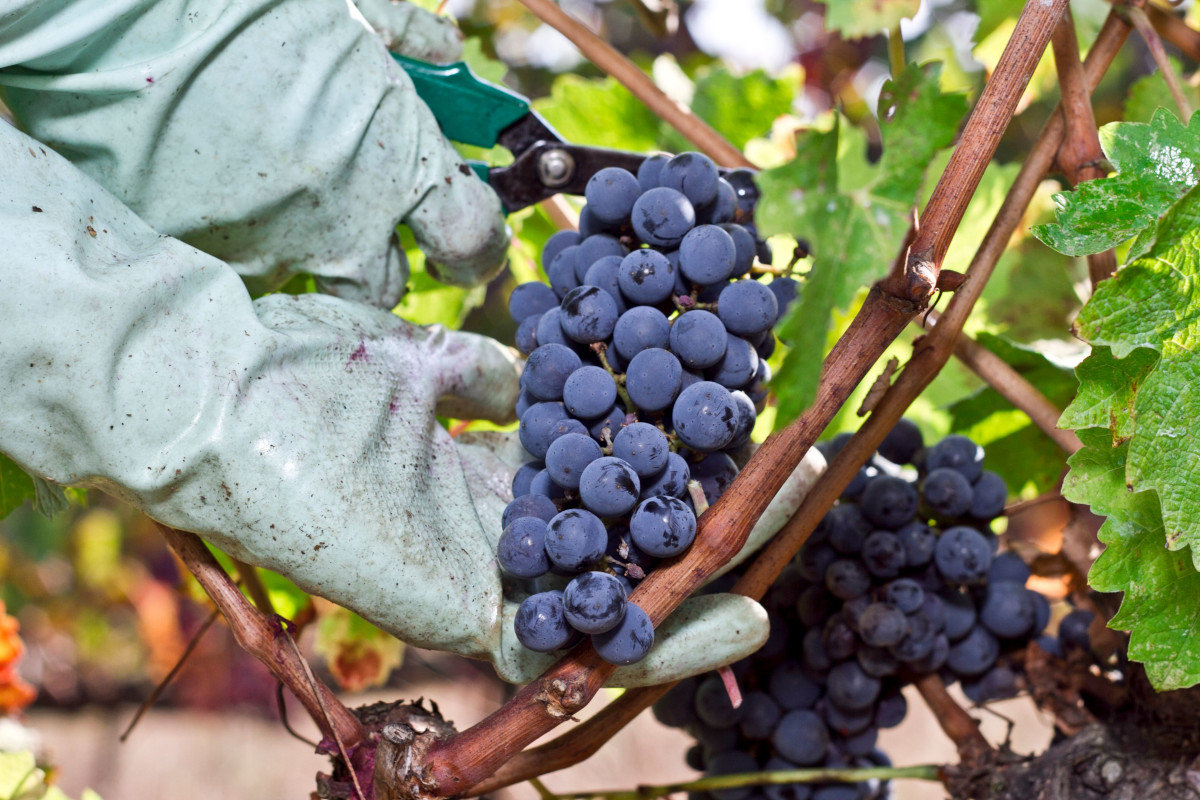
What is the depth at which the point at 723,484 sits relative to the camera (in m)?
0.52

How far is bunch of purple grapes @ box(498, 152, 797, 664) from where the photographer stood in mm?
452

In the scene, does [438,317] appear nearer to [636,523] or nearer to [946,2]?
[636,523]

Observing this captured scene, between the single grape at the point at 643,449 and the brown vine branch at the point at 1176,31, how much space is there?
630 mm

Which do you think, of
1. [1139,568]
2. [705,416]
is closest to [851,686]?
[1139,568]

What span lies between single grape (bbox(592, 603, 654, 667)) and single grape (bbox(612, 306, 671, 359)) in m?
→ 0.14

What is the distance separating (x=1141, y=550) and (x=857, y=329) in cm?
23

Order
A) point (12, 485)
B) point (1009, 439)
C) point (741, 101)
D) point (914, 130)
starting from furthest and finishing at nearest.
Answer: point (741, 101) → point (1009, 439) → point (12, 485) → point (914, 130)

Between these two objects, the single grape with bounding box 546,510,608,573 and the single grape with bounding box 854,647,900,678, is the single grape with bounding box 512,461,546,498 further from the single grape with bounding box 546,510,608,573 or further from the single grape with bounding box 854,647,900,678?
the single grape with bounding box 854,647,900,678

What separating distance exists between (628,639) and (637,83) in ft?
1.72

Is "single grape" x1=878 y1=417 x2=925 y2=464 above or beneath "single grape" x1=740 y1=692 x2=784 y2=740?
above

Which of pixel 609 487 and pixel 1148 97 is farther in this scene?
pixel 1148 97

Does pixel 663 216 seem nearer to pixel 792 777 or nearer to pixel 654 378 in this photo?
pixel 654 378

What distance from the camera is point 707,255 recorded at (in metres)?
0.50

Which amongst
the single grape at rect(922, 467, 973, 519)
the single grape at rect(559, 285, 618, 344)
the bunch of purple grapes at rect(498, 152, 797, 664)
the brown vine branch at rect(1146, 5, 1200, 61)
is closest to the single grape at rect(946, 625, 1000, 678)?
the single grape at rect(922, 467, 973, 519)
